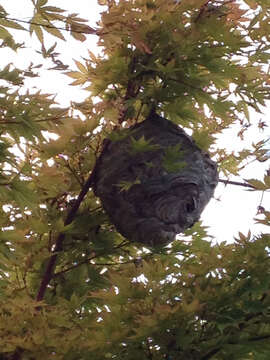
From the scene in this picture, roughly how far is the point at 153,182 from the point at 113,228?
0.42 metres

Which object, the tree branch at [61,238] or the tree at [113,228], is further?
the tree branch at [61,238]

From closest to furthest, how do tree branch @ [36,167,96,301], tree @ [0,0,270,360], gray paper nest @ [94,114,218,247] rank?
tree @ [0,0,270,360]
gray paper nest @ [94,114,218,247]
tree branch @ [36,167,96,301]

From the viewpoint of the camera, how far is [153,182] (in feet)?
5.97

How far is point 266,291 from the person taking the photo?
133 centimetres

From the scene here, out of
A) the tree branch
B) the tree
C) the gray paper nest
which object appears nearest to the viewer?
the tree

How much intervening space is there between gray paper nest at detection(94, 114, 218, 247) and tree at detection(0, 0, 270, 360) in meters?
0.08

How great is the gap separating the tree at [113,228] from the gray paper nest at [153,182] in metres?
0.08

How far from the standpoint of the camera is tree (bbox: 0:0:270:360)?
1.35m

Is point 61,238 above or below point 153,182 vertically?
below

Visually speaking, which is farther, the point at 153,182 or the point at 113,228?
the point at 113,228

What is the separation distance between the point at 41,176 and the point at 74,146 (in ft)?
0.69

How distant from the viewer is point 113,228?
2156mm

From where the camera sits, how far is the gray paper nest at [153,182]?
70.7 inches

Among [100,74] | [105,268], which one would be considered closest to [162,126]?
[100,74]
